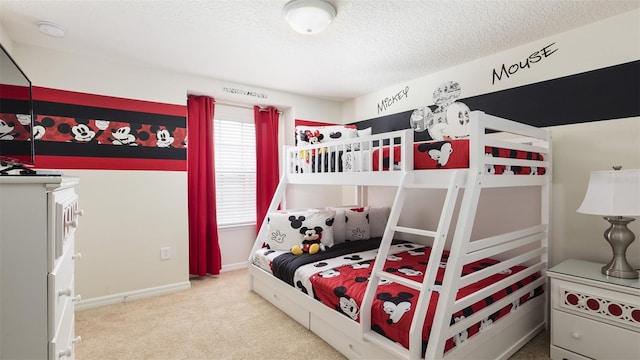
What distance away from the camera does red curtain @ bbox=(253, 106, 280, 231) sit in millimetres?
3842

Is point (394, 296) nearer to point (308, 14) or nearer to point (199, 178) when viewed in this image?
point (308, 14)

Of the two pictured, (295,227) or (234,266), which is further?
(234,266)

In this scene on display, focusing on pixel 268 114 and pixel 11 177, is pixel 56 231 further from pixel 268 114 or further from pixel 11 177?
pixel 268 114

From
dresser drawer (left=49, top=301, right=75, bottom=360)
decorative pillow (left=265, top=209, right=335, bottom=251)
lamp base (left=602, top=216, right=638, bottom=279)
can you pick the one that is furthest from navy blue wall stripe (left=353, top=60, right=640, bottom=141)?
dresser drawer (left=49, top=301, right=75, bottom=360)

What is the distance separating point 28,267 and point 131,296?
2304mm

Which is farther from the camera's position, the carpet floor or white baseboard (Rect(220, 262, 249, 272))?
white baseboard (Rect(220, 262, 249, 272))

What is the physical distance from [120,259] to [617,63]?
4.33m

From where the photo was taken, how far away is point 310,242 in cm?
278

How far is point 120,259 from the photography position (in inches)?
112

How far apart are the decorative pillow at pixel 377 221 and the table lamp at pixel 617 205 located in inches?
72.2

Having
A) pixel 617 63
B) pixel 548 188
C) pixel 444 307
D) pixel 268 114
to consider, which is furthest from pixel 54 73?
pixel 617 63

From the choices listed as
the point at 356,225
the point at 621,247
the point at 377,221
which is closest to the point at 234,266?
the point at 356,225

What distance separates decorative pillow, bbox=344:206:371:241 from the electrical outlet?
1.84m

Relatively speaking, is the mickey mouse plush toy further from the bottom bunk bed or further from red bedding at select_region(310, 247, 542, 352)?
red bedding at select_region(310, 247, 542, 352)
